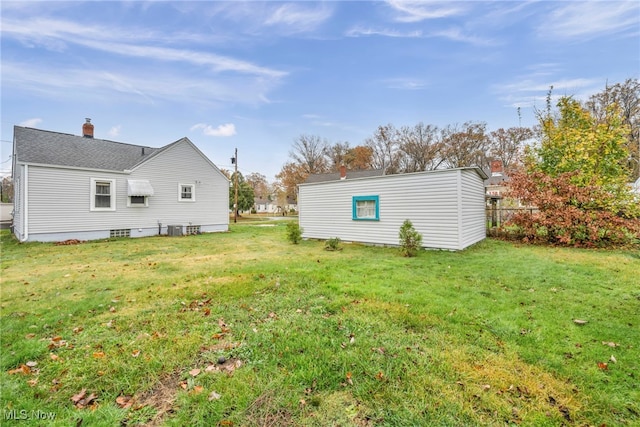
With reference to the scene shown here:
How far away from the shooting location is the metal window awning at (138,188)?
41.9ft

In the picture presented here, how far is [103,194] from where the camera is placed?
40.7 ft

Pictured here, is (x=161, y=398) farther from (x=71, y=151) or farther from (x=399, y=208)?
(x=71, y=151)

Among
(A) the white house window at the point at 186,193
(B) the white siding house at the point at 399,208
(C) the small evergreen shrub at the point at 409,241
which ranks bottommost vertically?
(C) the small evergreen shrub at the point at 409,241

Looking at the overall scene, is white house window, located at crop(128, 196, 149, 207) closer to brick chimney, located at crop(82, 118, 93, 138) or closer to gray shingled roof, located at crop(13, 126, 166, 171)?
gray shingled roof, located at crop(13, 126, 166, 171)

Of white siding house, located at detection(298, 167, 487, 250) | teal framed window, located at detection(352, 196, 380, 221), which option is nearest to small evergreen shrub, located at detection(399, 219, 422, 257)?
white siding house, located at detection(298, 167, 487, 250)

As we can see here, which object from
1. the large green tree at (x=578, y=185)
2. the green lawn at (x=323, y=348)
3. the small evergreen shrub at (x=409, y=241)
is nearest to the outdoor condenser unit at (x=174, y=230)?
the green lawn at (x=323, y=348)

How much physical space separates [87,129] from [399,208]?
1755 centimetres

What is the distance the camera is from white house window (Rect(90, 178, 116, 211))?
39.7 ft

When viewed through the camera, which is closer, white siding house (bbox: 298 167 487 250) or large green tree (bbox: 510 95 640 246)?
white siding house (bbox: 298 167 487 250)

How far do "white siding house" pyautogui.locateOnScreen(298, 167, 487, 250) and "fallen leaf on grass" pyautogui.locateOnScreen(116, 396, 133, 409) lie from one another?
8624mm

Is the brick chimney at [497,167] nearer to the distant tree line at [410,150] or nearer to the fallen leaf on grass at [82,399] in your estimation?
the distant tree line at [410,150]

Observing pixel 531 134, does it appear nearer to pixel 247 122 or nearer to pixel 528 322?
pixel 247 122

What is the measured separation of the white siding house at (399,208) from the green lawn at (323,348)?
3.14 metres

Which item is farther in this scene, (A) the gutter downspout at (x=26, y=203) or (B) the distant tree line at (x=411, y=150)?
(B) the distant tree line at (x=411, y=150)
